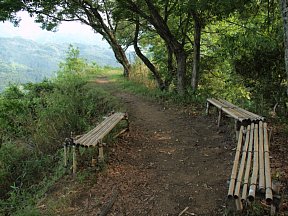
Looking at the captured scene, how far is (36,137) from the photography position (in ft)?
23.1

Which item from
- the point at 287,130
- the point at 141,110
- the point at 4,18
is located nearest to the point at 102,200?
the point at 287,130

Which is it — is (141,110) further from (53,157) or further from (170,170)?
(170,170)

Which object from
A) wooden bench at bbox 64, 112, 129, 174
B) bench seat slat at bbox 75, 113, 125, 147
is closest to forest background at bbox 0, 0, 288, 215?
wooden bench at bbox 64, 112, 129, 174

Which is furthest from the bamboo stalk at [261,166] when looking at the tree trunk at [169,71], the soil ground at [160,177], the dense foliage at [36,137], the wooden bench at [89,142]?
the tree trunk at [169,71]

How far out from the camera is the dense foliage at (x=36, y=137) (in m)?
5.20

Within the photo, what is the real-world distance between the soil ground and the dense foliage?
891 mm

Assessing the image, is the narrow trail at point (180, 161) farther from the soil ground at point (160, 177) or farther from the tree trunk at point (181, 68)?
the tree trunk at point (181, 68)

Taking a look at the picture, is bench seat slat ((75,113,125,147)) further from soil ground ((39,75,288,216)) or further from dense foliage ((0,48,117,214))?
dense foliage ((0,48,117,214))

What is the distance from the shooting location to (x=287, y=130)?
5.77 meters

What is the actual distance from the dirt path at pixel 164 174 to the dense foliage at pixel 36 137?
994 mm

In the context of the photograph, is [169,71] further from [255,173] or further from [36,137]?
[255,173]

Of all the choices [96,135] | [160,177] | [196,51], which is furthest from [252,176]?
[196,51]

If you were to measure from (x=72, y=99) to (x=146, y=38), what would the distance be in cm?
674

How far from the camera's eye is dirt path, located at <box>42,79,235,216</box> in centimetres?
367
